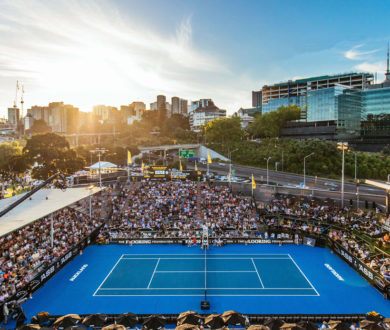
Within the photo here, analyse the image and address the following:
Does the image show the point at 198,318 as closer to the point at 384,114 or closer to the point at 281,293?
the point at 281,293

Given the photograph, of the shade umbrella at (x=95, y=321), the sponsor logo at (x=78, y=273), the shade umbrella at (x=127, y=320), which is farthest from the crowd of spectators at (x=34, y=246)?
the shade umbrella at (x=127, y=320)

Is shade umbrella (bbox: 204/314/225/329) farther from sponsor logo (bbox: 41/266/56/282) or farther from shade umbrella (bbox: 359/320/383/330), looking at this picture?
sponsor logo (bbox: 41/266/56/282)

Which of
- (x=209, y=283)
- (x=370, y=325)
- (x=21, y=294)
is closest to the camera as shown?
(x=370, y=325)

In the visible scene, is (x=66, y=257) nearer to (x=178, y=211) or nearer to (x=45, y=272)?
(x=45, y=272)

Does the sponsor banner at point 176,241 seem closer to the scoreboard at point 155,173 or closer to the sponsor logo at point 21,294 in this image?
the sponsor logo at point 21,294

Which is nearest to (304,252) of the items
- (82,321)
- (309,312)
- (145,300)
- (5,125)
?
(309,312)

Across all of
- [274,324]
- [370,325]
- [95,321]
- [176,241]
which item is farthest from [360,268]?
[95,321]
